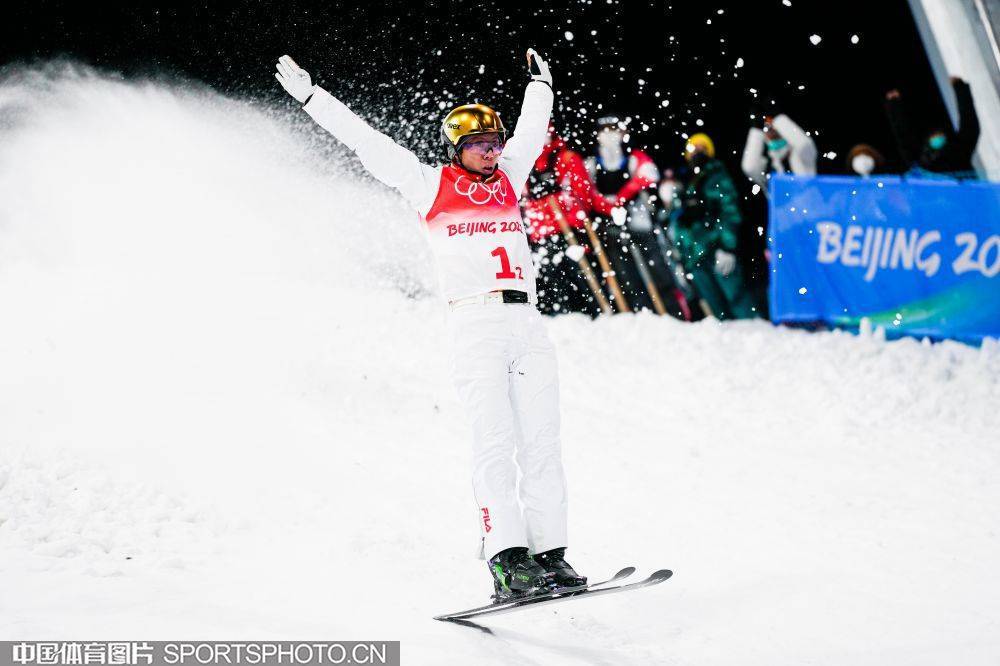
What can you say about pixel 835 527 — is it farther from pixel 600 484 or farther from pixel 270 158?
pixel 270 158

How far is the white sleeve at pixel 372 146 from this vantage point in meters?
3.95

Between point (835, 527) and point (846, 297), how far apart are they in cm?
469

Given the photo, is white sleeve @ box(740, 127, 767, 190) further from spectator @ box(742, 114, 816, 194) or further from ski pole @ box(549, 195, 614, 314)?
ski pole @ box(549, 195, 614, 314)

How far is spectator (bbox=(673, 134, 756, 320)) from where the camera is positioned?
995 centimetres

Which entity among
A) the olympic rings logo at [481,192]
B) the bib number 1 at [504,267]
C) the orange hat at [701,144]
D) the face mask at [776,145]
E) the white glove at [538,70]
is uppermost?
the orange hat at [701,144]

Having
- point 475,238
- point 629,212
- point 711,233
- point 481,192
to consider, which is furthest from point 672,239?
point 475,238

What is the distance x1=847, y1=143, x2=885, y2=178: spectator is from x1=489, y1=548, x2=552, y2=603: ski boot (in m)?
7.39

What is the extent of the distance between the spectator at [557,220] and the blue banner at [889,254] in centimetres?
242

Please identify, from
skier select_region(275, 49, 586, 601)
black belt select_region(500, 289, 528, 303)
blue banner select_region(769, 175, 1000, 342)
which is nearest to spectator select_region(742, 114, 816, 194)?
blue banner select_region(769, 175, 1000, 342)

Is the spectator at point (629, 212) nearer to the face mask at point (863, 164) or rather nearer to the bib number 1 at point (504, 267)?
the face mask at point (863, 164)

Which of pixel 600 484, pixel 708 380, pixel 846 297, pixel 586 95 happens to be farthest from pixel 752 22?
pixel 600 484

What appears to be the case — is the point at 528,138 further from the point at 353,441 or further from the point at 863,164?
the point at 863,164

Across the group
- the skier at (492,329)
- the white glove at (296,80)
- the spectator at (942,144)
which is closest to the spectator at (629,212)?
the spectator at (942,144)

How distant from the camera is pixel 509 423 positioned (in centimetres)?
390
